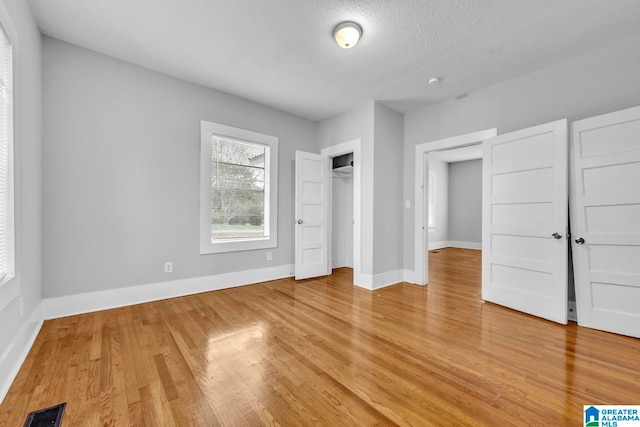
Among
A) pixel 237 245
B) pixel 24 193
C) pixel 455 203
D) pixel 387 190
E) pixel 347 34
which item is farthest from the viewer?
pixel 455 203

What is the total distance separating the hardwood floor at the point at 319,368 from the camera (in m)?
1.43

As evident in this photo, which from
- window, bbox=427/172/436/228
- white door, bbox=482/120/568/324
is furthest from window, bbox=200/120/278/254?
window, bbox=427/172/436/228

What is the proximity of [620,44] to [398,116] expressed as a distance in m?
2.39

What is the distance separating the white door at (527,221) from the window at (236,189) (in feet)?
9.99

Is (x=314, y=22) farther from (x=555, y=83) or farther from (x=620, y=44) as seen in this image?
(x=620, y=44)

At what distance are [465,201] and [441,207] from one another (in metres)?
0.73

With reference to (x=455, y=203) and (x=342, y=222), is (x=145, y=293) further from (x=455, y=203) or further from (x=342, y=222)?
(x=455, y=203)

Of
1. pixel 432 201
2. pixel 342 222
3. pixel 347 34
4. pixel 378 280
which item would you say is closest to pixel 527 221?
pixel 378 280

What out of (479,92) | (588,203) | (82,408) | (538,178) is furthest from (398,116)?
A: (82,408)

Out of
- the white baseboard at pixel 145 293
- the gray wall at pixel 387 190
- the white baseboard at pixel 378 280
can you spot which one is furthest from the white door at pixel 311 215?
the gray wall at pixel 387 190

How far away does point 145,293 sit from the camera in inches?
124

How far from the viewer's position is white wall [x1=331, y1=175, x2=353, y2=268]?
17.3 feet

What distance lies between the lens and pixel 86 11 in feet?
7.53

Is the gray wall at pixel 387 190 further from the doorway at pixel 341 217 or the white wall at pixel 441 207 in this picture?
the white wall at pixel 441 207
